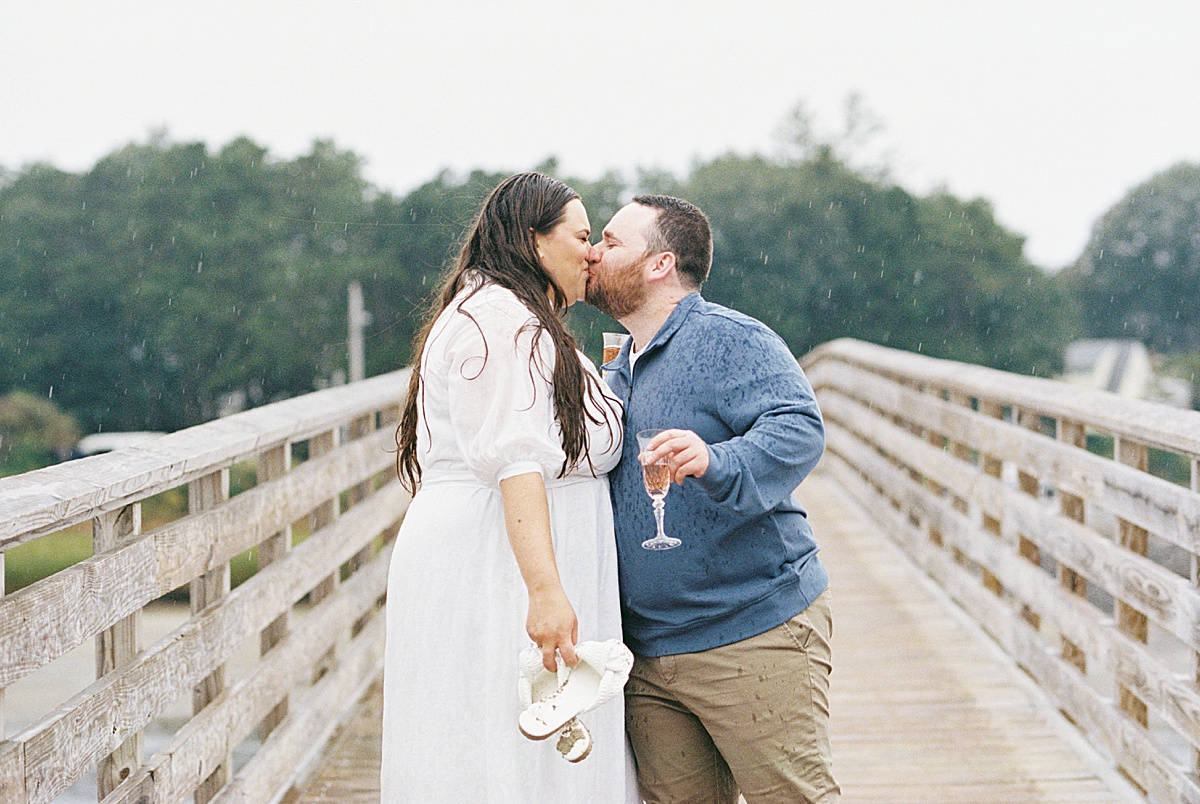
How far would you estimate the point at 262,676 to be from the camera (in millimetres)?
2963

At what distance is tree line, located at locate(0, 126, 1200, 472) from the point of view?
5297 centimetres

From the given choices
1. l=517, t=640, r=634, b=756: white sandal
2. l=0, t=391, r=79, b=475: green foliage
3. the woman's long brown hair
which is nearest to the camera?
l=517, t=640, r=634, b=756: white sandal

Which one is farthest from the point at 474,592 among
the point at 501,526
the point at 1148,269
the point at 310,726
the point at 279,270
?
the point at 1148,269

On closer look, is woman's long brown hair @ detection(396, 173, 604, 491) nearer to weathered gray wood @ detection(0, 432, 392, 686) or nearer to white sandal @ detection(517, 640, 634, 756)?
white sandal @ detection(517, 640, 634, 756)

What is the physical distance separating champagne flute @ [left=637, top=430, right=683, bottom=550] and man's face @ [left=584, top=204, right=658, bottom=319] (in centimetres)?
37

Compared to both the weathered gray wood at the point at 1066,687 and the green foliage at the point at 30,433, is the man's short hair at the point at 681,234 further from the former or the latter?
the green foliage at the point at 30,433

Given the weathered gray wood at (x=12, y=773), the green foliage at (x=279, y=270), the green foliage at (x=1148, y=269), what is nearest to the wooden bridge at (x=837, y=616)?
the weathered gray wood at (x=12, y=773)

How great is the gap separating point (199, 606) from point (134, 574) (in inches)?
18.7

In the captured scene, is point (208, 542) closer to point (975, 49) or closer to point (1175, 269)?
point (1175, 269)

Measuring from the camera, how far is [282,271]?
55.0 meters

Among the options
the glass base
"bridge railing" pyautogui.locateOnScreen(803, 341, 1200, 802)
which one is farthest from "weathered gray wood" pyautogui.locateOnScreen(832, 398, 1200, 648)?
the glass base

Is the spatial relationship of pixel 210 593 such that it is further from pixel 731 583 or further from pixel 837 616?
pixel 837 616

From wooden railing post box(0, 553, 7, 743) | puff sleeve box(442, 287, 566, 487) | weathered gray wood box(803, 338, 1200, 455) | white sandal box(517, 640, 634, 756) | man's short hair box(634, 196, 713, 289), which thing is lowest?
white sandal box(517, 640, 634, 756)

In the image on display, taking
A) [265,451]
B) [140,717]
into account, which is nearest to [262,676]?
[265,451]
